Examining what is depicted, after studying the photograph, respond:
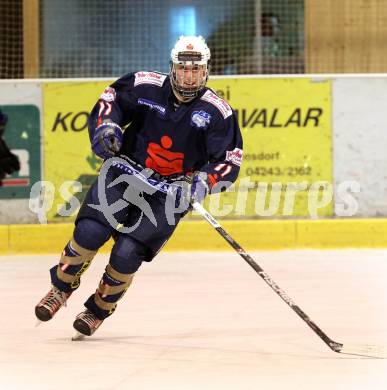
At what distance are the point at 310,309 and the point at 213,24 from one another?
502cm

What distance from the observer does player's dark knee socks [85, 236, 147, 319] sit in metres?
5.11

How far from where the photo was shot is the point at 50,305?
5.19 m

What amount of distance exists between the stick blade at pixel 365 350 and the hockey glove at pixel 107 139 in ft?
4.38

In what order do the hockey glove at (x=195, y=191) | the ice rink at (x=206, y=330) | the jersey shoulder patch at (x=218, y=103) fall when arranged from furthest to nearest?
the jersey shoulder patch at (x=218, y=103), the hockey glove at (x=195, y=191), the ice rink at (x=206, y=330)

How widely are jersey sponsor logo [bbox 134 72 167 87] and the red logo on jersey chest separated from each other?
27 cm

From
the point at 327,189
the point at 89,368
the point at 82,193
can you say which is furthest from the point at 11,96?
the point at 89,368

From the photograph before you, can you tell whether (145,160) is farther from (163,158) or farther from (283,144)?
(283,144)

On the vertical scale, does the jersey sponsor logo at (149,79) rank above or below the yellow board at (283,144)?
above

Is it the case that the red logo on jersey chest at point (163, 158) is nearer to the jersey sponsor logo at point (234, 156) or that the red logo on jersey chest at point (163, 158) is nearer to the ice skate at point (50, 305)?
the jersey sponsor logo at point (234, 156)

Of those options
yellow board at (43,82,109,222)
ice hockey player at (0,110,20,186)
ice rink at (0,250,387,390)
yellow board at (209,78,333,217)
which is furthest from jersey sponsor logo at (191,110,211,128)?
ice hockey player at (0,110,20,186)

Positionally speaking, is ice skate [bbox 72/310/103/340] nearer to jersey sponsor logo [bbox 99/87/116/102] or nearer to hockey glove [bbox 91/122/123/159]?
hockey glove [bbox 91/122/123/159]

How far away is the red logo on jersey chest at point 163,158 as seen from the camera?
17.4 feet

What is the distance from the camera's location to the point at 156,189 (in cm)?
531

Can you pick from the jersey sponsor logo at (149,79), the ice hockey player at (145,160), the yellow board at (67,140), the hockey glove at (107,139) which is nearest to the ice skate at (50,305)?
the ice hockey player at (145,160)
